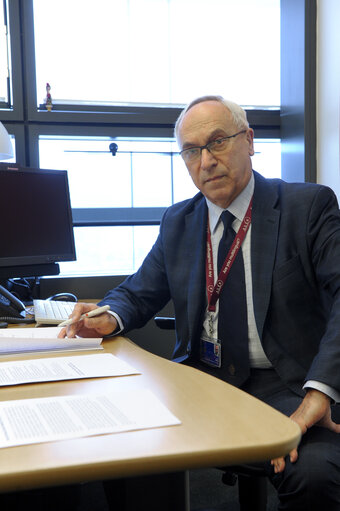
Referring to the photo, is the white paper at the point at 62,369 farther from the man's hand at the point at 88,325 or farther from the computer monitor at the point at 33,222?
the computer monitor at the point at 33,222

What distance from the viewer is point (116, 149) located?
276 centimetres

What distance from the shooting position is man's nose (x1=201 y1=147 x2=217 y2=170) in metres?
1.64

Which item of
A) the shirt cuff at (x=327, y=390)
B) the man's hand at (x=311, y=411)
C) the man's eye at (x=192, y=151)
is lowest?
the man's hand at (x=311, y=411)

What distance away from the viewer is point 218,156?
165 cm

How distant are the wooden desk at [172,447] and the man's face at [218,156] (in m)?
0.84

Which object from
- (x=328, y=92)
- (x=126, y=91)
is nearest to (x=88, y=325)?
(x=126, y=91)

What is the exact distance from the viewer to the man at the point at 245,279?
1404 millimetres

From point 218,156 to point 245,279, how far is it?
1.38 feet

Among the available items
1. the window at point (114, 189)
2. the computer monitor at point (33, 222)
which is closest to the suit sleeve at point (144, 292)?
the computer monitor at point (33, 222)

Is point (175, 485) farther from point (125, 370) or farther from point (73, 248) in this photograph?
point (73, 248)

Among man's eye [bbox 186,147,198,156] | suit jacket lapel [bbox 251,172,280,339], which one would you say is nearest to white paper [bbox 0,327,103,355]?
suit jacket lapel [bbox 251,172,280,339]

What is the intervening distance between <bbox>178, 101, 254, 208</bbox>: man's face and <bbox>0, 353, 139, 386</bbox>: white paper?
26.5 inches

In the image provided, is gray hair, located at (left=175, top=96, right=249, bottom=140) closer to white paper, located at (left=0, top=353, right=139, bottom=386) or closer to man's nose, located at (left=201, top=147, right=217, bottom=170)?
man's nose, located at (left=201, top=147, right=217, bottom=170)

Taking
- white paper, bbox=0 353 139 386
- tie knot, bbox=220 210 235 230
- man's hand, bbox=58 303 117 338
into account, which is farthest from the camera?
tie knot, bbox=220 210 235 230
